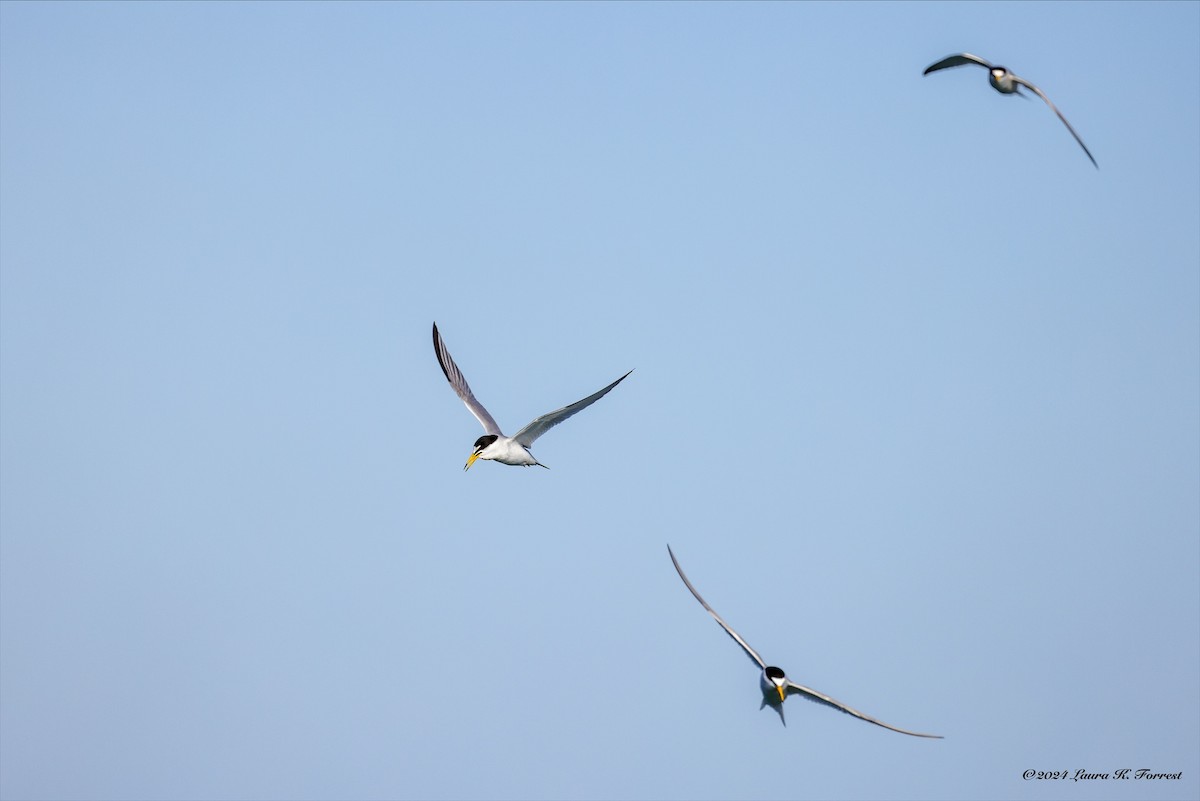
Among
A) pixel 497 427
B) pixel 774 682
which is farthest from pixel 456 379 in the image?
pixel 774 682

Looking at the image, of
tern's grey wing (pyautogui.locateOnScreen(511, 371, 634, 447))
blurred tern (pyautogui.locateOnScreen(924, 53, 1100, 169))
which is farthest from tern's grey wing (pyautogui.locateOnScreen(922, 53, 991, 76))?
tern's grey wing (pyautogui.locateOnScreen(511, 371, 634, 447))

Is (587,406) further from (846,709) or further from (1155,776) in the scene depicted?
(1155,776)

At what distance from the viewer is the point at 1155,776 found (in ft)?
176

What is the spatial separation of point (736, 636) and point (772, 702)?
5.91ft

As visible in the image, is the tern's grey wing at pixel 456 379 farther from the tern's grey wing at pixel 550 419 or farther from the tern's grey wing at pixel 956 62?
the tern's grey wing at pixel 956 62

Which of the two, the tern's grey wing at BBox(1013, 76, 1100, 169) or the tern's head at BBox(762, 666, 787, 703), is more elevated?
the tern's grey wing at BBox(1013, 76, 1100, 169)

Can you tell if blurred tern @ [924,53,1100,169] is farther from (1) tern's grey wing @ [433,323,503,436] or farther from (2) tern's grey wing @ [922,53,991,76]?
(1) tern's grey wing @ [433,323,503,436]

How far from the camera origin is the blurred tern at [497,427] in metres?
39.2

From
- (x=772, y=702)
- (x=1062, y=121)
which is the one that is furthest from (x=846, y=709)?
(x=1062, y=121)

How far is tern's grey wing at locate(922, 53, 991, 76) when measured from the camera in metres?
43.3

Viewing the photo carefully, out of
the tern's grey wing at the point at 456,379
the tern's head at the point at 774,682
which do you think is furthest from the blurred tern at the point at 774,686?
the tern's grey wing at the point at 456,379

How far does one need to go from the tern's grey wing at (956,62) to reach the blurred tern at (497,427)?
13.8 metres

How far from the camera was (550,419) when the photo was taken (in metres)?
40.3

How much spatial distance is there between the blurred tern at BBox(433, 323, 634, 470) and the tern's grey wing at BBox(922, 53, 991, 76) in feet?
45.4
